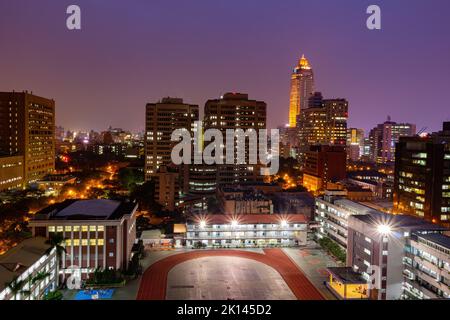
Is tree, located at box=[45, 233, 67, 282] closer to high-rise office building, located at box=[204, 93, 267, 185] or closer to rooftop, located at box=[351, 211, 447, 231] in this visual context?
rooftop, located at box=[351, 211, 447, 231]

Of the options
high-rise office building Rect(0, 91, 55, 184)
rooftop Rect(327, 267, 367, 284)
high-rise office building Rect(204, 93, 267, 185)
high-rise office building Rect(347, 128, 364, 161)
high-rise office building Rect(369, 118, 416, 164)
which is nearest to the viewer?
rooftop Rect(327, 267, 367, 284)

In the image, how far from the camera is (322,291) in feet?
37.6

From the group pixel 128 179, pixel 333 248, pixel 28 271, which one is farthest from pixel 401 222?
pixel 128 179

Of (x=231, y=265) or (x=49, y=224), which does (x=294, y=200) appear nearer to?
(x=231, y=265)

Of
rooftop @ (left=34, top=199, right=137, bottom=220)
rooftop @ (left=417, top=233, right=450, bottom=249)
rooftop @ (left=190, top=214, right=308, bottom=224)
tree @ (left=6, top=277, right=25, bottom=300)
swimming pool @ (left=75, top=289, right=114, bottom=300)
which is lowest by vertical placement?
swimming pool @ (left=75, top=289, right=114, bottom=300)

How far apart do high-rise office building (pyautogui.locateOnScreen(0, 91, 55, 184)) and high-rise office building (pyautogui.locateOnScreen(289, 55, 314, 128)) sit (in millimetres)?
50486

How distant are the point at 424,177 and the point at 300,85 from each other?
55051 millimetres

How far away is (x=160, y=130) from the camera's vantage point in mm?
30469

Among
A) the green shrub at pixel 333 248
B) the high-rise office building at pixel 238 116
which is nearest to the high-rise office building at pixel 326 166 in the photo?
the high-rise office building at pixel 238 116

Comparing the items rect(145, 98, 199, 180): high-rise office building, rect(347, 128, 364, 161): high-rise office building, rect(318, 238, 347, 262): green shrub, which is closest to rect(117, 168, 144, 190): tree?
rect(145, 98, 199, 180): high-rise office building

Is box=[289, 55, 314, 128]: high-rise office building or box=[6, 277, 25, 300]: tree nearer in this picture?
box=[6, 277, 25, 300]: tree

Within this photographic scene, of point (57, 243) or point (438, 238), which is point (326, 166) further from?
point (57, 243)

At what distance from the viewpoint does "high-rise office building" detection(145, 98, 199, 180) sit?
30.2 metres
